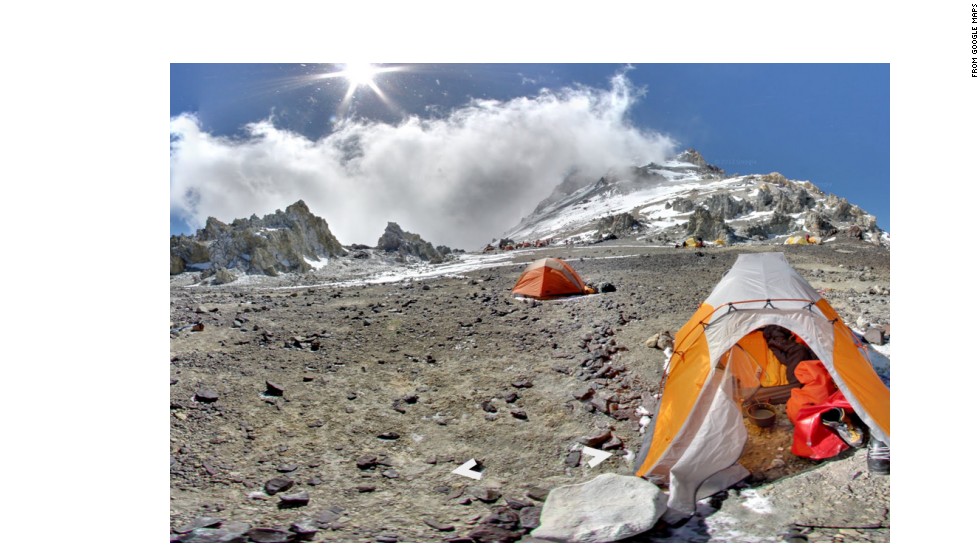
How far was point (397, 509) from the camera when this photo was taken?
544 centimetres

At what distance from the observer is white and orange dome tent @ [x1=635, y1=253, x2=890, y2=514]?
5707 mm

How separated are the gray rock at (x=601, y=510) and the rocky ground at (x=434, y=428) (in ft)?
0.67

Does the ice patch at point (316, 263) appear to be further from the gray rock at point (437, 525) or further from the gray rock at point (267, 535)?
the gray rock at point (437, 525)

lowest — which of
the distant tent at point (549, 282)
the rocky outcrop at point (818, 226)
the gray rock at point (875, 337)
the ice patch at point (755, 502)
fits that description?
the ice patch at point (755, 502)

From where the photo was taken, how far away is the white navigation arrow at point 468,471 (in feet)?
20.3

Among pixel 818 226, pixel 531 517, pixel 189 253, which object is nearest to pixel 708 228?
pixel 818 226

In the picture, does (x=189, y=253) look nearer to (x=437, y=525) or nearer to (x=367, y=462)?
(x=367, y=462)

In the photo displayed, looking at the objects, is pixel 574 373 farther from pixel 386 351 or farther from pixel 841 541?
pixel 841 541

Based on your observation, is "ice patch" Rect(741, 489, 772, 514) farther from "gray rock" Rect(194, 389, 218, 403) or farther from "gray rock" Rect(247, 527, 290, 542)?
"gray rock" Rect(194, 389, 218, 403)

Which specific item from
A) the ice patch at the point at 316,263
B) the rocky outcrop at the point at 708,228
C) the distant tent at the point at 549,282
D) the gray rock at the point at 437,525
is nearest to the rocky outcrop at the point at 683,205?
the rocky outcrop at the point at 708,228

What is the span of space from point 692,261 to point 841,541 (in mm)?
22640

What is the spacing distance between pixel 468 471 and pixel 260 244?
2800 cm

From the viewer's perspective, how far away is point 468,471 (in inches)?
247

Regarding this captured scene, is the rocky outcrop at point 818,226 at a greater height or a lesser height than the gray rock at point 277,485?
greater
